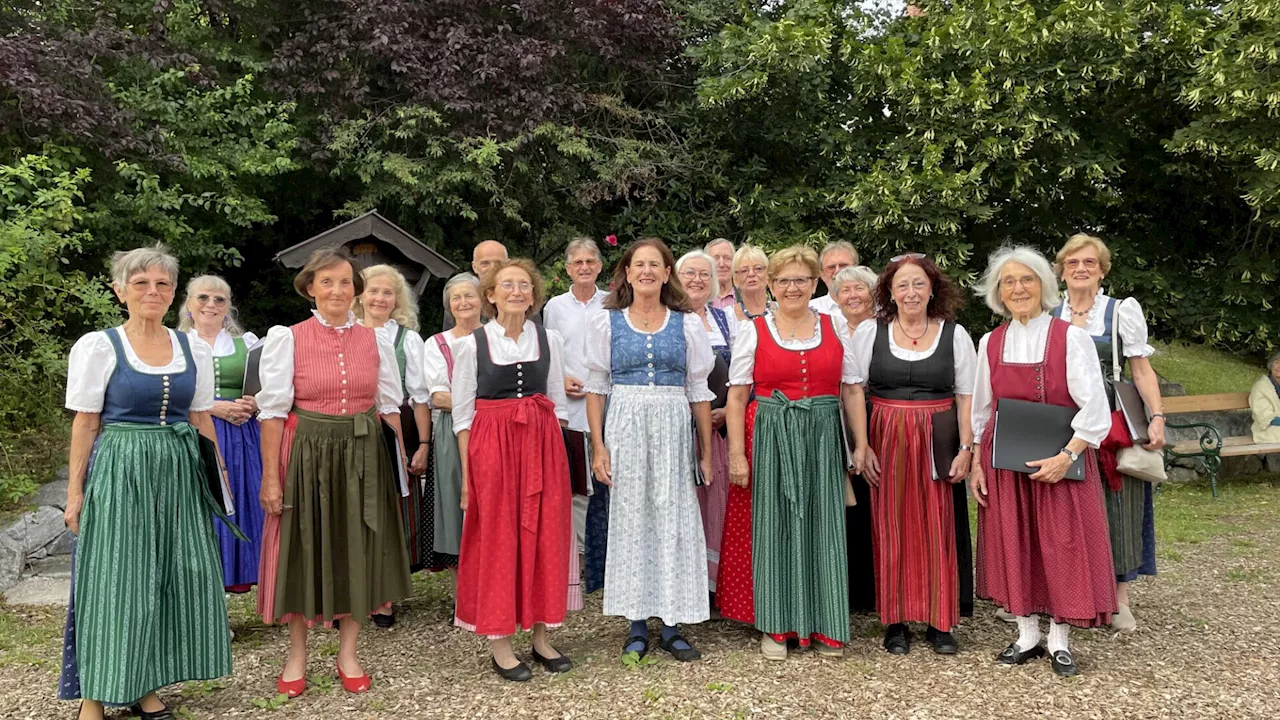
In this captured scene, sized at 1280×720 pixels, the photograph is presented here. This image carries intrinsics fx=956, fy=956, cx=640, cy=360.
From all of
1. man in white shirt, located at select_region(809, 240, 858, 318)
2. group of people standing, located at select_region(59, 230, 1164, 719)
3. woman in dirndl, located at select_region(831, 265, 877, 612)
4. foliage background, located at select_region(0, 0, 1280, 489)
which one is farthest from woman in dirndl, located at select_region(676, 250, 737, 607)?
foliage background, located at select_region(0, 0, 1280, 489)

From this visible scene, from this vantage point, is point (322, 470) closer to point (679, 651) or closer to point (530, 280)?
point (530, 280)

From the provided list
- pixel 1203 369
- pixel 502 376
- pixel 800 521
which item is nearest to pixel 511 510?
pixel 502 376

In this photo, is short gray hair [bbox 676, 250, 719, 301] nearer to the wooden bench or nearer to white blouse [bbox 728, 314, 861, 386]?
white blouse [bbox 728, 314, 861, 386]

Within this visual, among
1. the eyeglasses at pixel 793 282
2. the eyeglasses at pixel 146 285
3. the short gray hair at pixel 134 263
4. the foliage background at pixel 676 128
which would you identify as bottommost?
the eyeglasses at pixel 146 285

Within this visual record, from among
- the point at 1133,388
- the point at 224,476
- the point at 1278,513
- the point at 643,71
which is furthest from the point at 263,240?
the point at 1278,513

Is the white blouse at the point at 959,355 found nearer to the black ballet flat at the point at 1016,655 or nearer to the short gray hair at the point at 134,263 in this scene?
the black ballet flat at the point at 1016,655

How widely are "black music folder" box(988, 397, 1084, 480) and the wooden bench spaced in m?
5.11

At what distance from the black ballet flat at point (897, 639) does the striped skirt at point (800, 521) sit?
261 millimetres

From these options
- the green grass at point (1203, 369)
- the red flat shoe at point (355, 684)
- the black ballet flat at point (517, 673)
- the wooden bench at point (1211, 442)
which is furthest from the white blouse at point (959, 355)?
the green grass at point (1203, 369)

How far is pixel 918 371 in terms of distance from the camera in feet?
13.0

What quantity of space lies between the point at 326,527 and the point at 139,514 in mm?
629

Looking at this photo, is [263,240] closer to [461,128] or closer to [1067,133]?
[461,128]

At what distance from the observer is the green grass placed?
1045 cm

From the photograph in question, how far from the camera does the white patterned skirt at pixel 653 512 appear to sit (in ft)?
12.9
